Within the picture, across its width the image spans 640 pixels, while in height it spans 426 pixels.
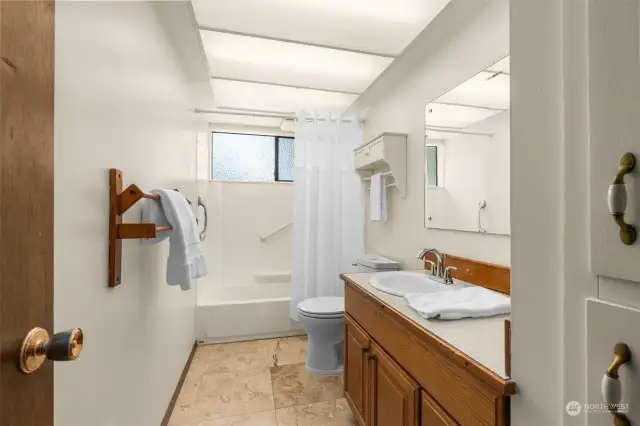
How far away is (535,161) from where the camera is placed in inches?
24.1

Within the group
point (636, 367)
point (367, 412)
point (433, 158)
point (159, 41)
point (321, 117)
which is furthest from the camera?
point (321, 117)

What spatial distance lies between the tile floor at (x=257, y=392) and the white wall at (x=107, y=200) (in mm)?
289

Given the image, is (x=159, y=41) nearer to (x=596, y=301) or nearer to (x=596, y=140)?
(x=596, y=140)

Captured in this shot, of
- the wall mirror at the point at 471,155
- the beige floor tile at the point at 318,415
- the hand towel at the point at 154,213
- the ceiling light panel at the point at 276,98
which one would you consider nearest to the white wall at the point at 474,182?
the wall mirror at the point at 471,155

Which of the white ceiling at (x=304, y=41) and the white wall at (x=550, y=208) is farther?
the white ceiling at (x=304, y=41)

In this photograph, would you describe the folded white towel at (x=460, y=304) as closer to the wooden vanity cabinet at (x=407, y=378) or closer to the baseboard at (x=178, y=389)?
the wooden vanity cabinet at (x=407, y=378)

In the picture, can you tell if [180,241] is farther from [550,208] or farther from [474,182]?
[474,182]

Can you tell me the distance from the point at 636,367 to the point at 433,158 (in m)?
1.58

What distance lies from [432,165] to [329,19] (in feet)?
3.54

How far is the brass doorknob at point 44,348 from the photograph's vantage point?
434mm

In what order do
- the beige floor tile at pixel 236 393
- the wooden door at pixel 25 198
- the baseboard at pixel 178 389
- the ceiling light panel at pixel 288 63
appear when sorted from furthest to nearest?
the ceiling light panel at pixel 288 63 < the beige floor tile at pixel 236 393 < the baseboard at pixel 178 389 < the wooden door at pixel 25 198

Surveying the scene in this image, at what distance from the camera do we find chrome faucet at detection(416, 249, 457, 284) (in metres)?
1.56

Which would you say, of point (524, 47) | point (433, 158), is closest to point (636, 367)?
point (524, 47)

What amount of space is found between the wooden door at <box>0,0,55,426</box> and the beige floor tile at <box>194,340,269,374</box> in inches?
80.0
